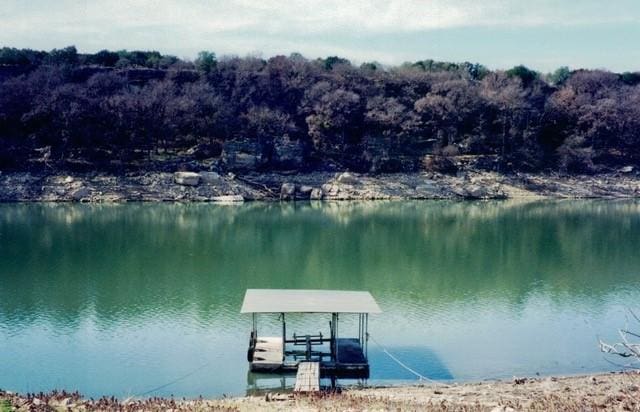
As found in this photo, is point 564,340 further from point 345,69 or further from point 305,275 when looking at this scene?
point 345,69

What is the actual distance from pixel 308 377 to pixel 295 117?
61.5 metres

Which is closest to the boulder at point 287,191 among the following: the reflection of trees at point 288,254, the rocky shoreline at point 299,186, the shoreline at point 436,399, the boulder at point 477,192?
the rocky shoreline at point 299,186

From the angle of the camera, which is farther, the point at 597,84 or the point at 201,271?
the point at 597,84

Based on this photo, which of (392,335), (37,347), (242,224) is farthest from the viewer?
(242,224)

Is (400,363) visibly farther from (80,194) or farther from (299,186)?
(80,194)

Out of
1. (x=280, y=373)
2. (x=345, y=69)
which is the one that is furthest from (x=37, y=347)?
(x=345, y=69)

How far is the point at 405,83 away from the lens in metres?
84.1

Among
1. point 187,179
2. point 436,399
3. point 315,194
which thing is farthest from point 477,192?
point 436,399

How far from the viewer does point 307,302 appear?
21.0 metres

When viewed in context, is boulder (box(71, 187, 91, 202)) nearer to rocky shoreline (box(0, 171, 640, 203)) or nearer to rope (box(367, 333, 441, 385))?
rocky shoreline (box(0, 171, 640, 203))

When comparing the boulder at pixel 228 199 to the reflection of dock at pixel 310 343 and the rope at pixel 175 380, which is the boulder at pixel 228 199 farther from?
the rope at pixel 175 380

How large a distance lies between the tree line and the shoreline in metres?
53.1

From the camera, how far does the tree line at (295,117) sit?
67.9m

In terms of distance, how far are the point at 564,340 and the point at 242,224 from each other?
30.8m
